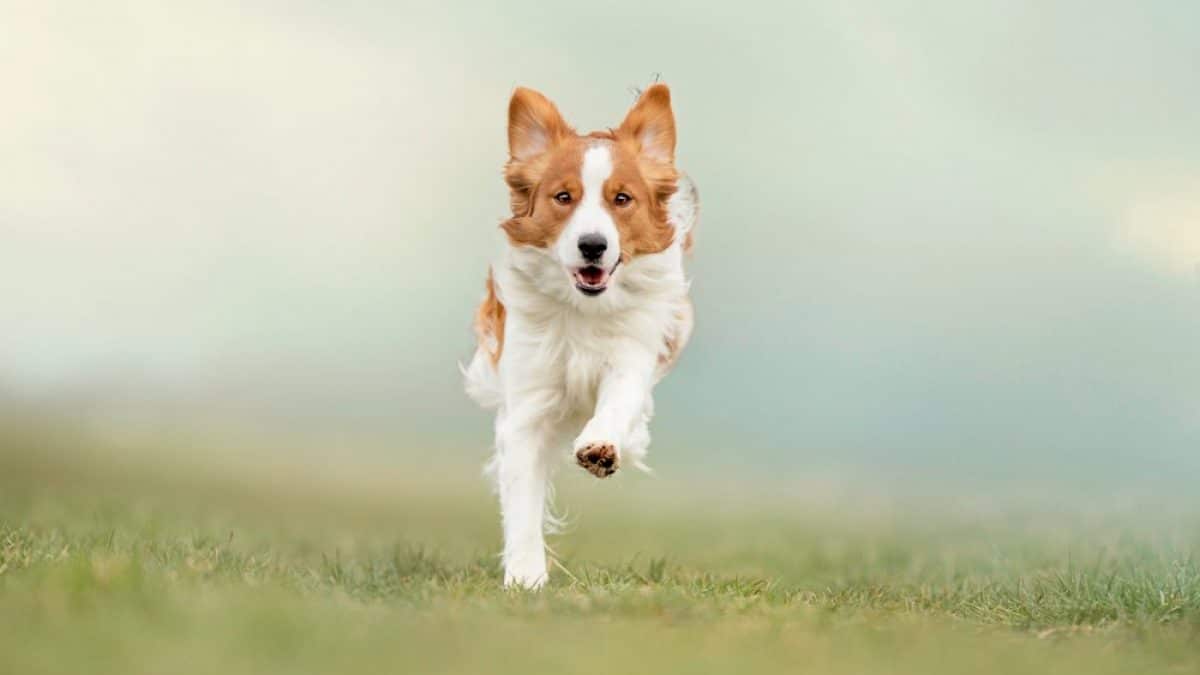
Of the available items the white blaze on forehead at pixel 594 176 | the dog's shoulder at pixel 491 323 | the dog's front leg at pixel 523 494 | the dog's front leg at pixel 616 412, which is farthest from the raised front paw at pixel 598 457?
the dog's shoulder at pixel 491 323

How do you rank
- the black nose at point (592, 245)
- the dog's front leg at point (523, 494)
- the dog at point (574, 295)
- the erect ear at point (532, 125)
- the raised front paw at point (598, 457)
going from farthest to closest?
the erect ear at point (532, 125), the dog's front leg at point (523, 494), the dog at point (574, 295), the black nose at point (592, 245), the raised front paw at point (598, 457)

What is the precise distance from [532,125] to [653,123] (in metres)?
0.65

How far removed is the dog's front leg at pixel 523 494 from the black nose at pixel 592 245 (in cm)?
116

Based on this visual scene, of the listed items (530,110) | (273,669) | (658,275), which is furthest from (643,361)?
(273,669)

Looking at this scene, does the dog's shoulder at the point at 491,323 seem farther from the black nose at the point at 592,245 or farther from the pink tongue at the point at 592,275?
the black nose at the point at 592,245

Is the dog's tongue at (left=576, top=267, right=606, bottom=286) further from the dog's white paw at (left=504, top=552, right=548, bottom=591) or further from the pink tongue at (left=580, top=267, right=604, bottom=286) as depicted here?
the dog's white paw at (left=504, top=552, right=548, bottom=591)

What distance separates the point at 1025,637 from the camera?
660cm

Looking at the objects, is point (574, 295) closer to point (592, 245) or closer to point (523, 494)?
point (592, 245)

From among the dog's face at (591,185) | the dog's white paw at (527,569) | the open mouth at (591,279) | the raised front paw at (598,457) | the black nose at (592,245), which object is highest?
the dog's face at (591,185)

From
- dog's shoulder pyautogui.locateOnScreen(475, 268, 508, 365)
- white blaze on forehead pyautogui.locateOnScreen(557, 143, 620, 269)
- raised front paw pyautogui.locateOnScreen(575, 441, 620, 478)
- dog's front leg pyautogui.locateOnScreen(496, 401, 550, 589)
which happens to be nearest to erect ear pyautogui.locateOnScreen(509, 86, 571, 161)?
white blaze on forehead pyautogui.locateOnScreen(557, 143, 620, 269)

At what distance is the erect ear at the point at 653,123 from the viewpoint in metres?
8.41

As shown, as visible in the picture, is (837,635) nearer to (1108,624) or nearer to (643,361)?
(1108,624)

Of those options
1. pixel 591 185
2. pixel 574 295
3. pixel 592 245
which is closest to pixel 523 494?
pixel 574 295

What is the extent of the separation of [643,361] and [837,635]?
8.96ft
